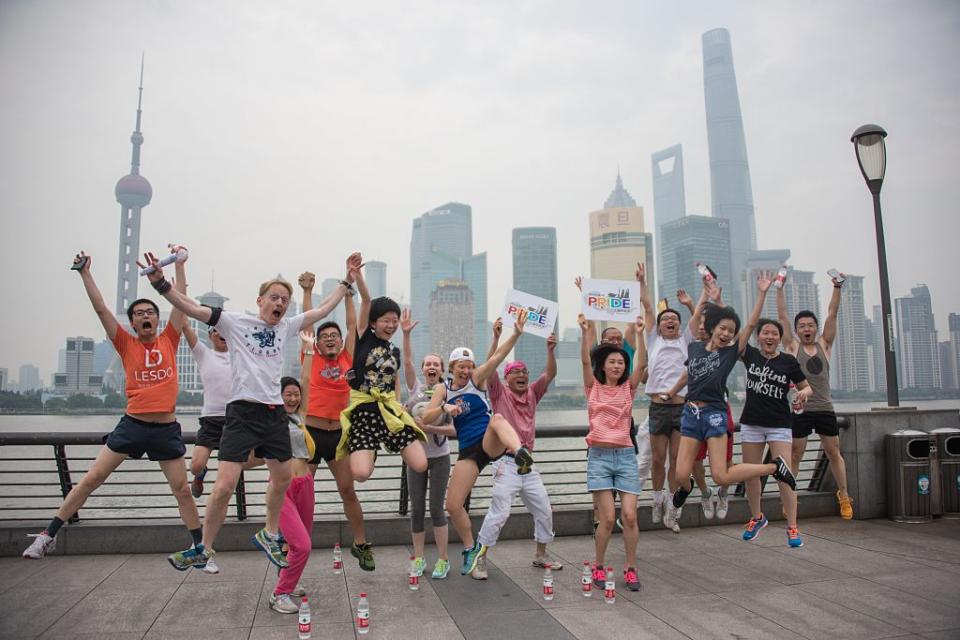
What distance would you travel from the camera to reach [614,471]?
18.4 ft

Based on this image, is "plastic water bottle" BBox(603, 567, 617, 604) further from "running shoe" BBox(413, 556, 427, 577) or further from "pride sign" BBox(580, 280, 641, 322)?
"pride sign" BBox(580, 280, 641, 322)

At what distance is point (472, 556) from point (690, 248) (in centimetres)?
10016

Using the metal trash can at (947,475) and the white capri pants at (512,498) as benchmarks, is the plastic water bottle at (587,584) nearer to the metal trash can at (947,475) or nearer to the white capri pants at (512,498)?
the white capri pants at (512,498)

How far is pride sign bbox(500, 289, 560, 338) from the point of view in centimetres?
661

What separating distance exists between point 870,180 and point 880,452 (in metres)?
3.66

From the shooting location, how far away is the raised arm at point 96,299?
512 cm

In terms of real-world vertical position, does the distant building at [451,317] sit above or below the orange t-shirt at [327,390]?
above

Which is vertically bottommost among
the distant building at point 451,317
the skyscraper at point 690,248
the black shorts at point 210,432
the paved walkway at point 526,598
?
the paved walkway at point 526,598

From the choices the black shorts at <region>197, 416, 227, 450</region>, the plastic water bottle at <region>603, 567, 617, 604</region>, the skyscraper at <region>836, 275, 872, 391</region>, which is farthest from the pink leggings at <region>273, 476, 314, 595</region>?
the skyscraper at <region>836, 275, 872, 391</region>

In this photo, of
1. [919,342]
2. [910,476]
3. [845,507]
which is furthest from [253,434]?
[919,342]

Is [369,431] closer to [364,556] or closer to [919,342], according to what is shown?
[364,556]

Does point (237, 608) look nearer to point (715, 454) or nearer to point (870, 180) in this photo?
point (715, 454)

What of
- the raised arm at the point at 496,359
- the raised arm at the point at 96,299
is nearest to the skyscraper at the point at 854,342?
the raised arm at the point at 496,359

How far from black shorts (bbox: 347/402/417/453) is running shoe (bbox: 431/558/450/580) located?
3.74ft
